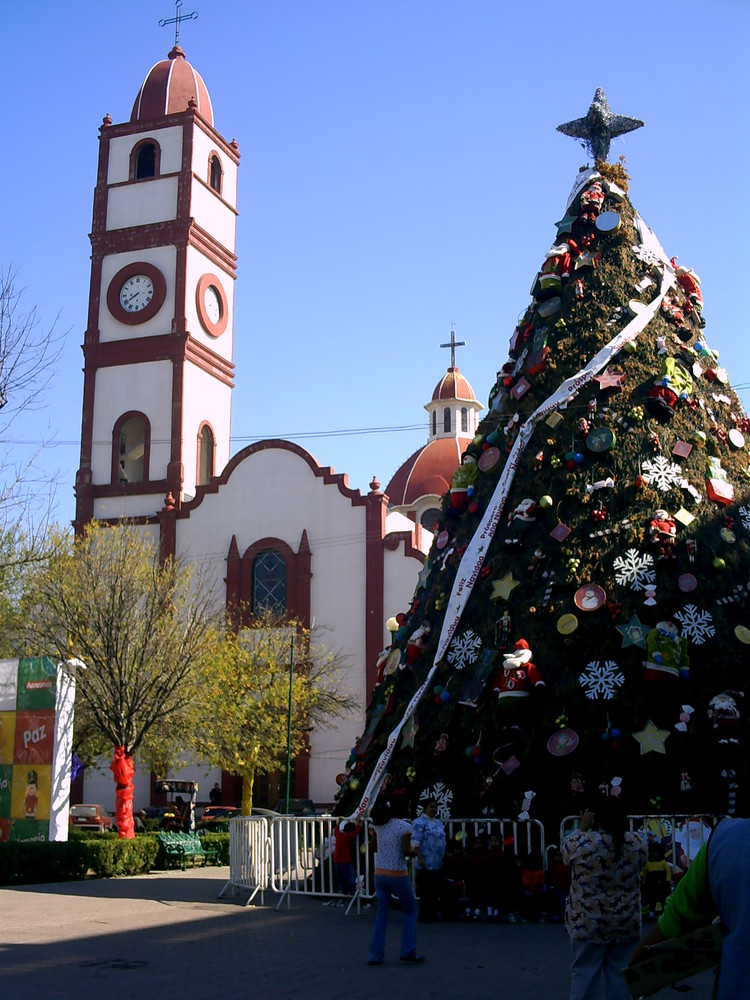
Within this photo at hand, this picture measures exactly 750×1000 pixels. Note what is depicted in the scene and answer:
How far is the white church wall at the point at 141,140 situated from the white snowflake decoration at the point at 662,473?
3473 centimetres

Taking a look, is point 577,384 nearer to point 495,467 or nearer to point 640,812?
point 495,467

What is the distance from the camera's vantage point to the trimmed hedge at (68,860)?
59.4ft

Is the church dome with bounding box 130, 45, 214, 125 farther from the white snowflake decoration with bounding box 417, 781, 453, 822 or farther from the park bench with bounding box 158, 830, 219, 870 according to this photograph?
the white snowflake decoration with bounding box 417, 781, 453, 822

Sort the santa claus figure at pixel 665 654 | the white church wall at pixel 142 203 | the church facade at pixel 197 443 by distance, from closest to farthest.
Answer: the santa claus figure at pixel 665 654, the church facade at pixel 197 443, the white church wall at pixel 142 203

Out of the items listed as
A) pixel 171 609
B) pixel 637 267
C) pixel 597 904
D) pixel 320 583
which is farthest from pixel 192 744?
pixel 597 904

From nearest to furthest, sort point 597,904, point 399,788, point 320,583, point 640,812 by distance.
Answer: point 597,904 < point 640,812 < point 399,788 < point 320,583

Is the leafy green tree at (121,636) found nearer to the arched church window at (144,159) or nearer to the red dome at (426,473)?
the arched church window at (144,159)

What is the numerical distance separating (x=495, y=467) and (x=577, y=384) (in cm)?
153

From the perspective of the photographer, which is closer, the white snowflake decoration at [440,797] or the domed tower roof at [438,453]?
the white snowflake decoration at [440,797]

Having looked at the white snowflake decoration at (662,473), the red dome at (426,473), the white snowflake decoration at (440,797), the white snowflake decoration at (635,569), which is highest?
the red dome at (426,473)

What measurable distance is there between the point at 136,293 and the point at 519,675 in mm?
34198

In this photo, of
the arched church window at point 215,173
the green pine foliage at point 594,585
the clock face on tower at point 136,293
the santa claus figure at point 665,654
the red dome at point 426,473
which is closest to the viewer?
the santa claus figure at point 665,654

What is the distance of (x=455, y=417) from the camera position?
58156mm

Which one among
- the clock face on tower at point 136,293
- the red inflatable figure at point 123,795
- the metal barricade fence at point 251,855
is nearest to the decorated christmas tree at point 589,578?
the metal barricade fence at point 251,855
